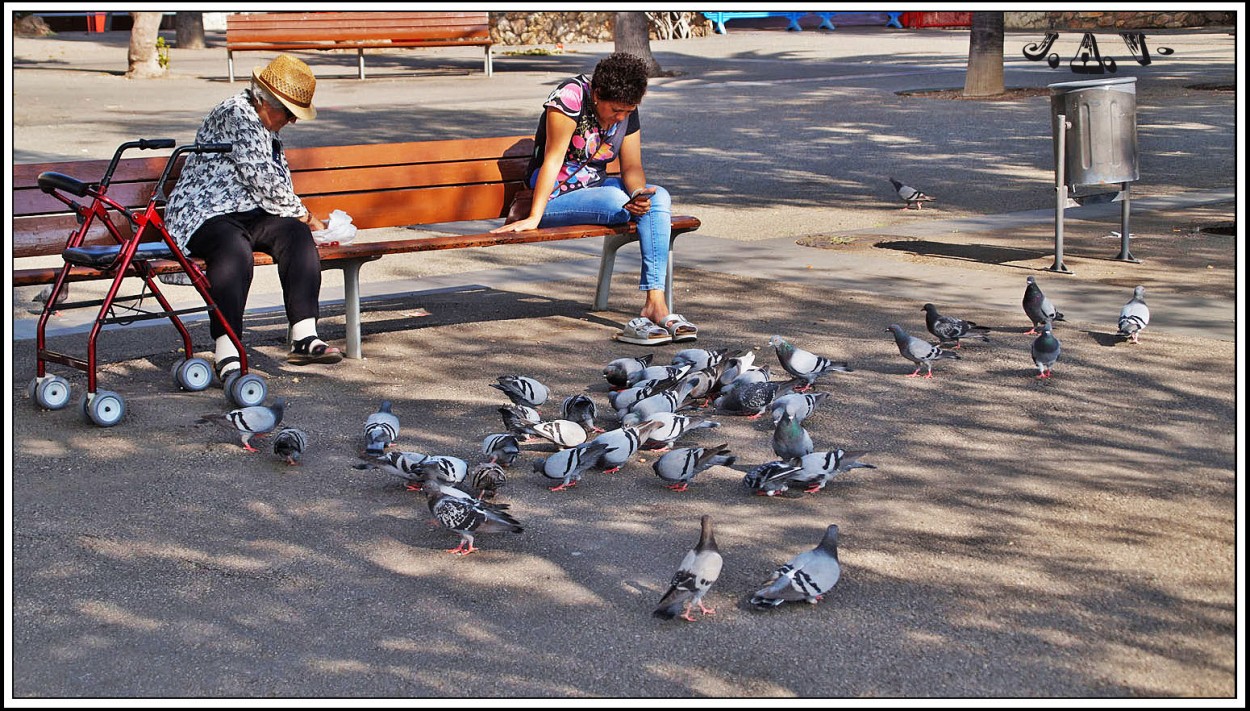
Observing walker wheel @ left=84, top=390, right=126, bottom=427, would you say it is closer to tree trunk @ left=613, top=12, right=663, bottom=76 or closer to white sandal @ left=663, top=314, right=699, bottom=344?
white sandal @ left=663, top=314, right=699, bottom=344

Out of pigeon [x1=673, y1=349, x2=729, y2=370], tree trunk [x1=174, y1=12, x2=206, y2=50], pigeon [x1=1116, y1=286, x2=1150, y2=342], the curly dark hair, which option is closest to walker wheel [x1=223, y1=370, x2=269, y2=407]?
pigeon [x1=673, y1=349, x2=729, y2=370]

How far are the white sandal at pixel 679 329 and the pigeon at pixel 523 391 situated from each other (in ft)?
4.78

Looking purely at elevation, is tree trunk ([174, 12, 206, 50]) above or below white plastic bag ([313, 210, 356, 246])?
above

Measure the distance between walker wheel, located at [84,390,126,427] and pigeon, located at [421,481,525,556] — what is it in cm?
214

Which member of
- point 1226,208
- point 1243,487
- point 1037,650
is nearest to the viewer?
point 1037,650

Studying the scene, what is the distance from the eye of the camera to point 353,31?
27.1 m

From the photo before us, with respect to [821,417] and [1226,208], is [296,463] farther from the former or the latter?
[1226,208]

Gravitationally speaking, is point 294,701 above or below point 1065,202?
below

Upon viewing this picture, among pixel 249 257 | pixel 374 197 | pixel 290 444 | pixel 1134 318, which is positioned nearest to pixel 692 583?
pixel 290 444

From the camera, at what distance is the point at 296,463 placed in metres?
5.82

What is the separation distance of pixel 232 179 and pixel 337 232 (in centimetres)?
71

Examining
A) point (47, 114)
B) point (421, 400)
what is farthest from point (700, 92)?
point (421, 400)

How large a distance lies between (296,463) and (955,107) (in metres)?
15.7

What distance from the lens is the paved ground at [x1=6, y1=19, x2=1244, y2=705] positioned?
394 centimetres
